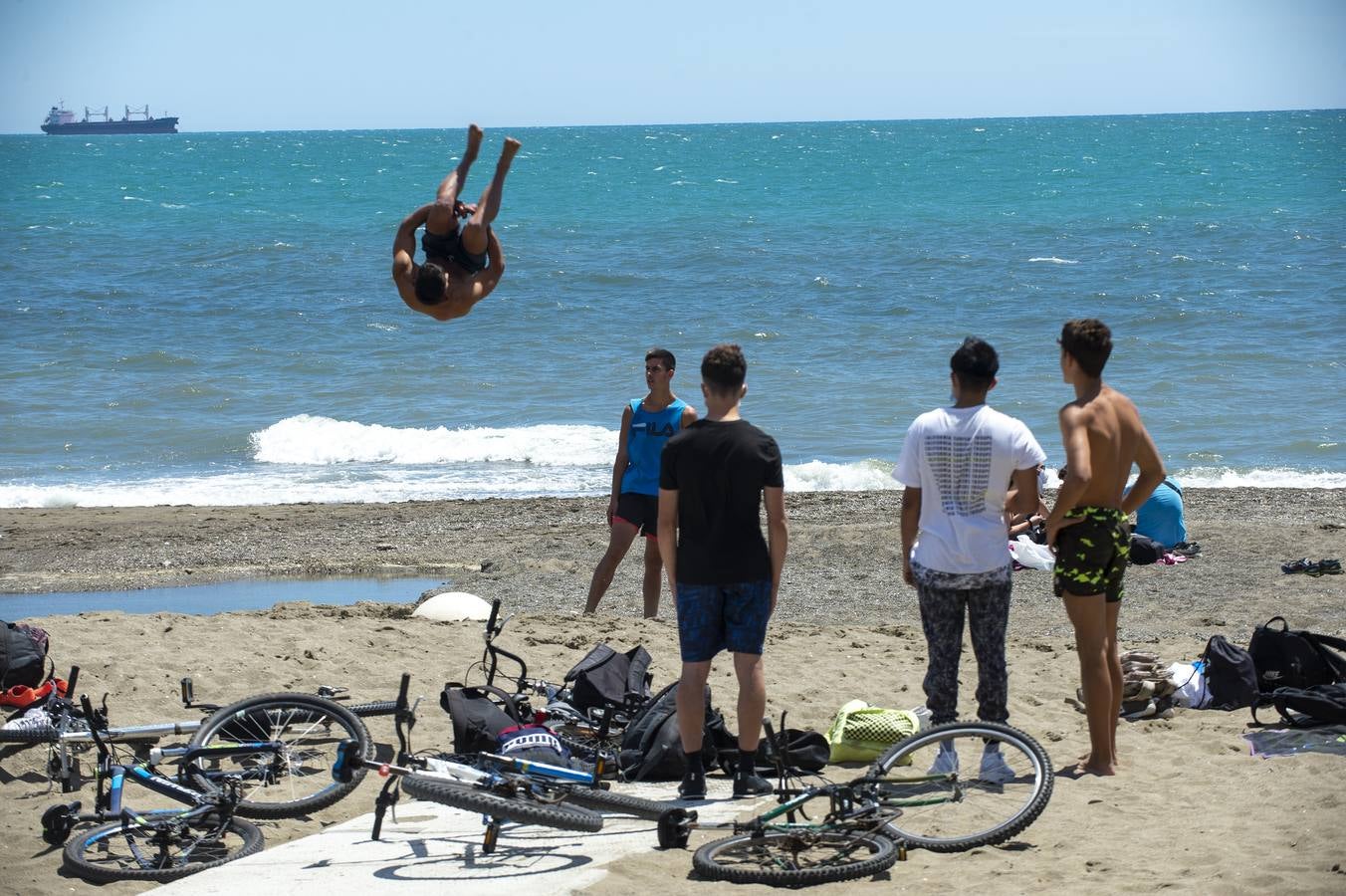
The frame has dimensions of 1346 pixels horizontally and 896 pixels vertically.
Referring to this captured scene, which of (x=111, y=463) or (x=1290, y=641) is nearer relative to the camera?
(x=1290, y=641)

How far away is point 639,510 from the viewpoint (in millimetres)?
9188

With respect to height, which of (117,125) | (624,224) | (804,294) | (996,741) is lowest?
(996,741)

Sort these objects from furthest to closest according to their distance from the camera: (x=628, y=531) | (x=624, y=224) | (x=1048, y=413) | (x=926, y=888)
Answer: (x=624, y=224)
(x=1048, y=413)
(x=628, y=531)
(x=926, y=888)

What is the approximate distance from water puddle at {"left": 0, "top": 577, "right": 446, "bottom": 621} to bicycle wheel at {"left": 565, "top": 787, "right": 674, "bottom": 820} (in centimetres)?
671

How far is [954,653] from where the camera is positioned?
19.5ft

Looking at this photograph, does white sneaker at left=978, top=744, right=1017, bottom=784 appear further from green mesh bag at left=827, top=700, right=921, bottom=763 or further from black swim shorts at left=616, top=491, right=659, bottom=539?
black swim shorts at left=616, top=491, right=659, bottom=539

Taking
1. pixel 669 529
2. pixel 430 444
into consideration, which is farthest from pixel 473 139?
pixel 430 444

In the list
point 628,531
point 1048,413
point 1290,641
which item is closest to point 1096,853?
→ point 1290,641

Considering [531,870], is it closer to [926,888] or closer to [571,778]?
[571,778]

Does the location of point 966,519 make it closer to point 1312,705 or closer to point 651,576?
point 1312,705

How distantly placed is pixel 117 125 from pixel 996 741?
196847mm

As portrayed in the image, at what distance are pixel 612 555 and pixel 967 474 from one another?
162 inches

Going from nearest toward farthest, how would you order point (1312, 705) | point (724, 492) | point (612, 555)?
point (724, 492)
point (1312, 705)
point (612, 555)

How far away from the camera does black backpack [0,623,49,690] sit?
23.5ft
